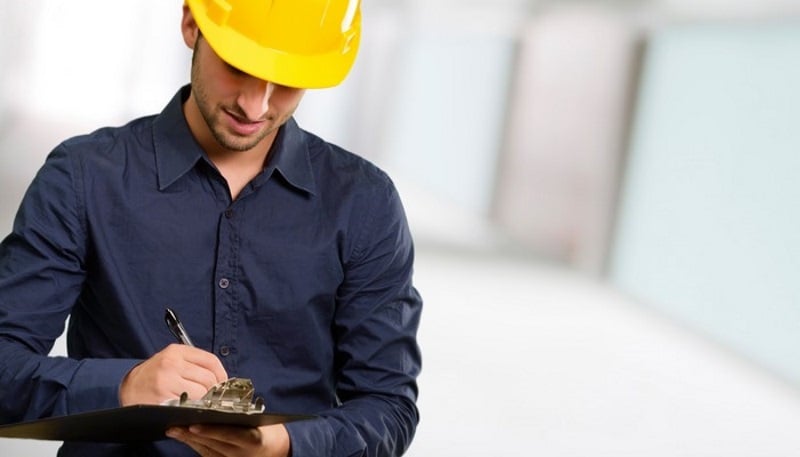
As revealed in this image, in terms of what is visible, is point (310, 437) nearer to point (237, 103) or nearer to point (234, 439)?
point (234, 439)

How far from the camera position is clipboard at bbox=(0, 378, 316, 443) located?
4.63 ft

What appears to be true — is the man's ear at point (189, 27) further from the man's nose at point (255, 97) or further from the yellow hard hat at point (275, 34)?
the man's nose at point (255, 97)

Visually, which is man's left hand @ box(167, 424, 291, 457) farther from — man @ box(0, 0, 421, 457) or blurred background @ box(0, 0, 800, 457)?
blurred background @ box(0, 0, 800, 457)

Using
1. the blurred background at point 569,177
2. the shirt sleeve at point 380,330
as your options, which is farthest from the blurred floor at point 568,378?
the shirt sleeve at point 380,330

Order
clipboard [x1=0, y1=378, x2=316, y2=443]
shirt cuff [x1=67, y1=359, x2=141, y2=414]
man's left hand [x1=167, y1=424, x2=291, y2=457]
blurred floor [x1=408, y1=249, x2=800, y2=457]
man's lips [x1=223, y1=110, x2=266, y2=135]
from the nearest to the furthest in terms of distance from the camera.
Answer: clipboard [x1=0, y1=378, x2=316, y2=443], man's left hand [x1=167, y1=424, x2=291, y2=457], shirt cuff [x1=67, y1=359, x2=141, y2=414], man's lips [x1=223, y1=110, x2=266, y2=135], blurred floor [x1=408, y1=249, x2=800, y2=457]

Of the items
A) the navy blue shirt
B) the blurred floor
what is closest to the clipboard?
the navy blue shirt

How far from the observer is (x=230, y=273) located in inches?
73.5

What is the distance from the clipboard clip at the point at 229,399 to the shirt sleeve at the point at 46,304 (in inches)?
8.3

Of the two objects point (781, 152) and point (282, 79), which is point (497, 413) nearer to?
point (781, 152)

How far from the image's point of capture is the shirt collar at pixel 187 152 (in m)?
1.86

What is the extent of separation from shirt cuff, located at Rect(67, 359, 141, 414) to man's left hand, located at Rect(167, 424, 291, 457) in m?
0.12

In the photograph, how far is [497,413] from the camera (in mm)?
3967

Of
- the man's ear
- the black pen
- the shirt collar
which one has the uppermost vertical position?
the man's ear

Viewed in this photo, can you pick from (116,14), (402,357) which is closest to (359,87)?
(116,14)
